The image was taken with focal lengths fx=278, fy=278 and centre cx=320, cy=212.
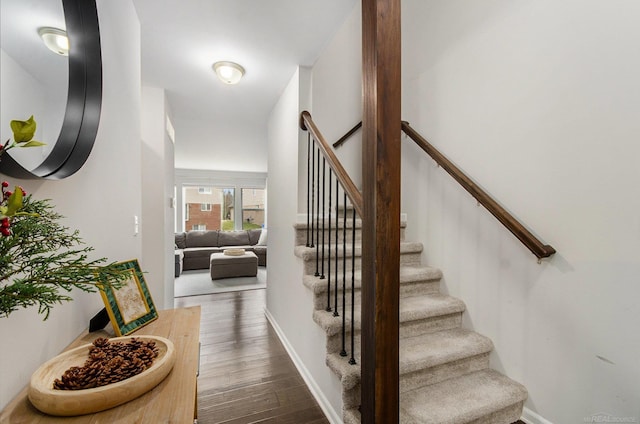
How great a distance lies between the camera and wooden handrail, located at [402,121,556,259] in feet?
4.63

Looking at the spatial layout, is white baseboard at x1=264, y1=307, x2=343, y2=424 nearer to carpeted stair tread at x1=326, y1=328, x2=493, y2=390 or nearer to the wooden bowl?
carpeted stair tread at x1=326, y1=328, x2=493, y2=390

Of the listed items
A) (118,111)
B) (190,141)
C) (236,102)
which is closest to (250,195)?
(190,141)

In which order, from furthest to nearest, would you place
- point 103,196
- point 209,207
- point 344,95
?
point 209,207, point 344,95, point 103,196

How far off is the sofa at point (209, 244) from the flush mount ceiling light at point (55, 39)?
5752 millimetres

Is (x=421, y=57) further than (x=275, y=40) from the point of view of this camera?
Yes

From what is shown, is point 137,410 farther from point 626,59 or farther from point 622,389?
point 626,59

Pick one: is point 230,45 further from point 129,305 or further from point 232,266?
point 232,266

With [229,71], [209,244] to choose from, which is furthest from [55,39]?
[209,244]

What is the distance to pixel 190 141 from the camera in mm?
5484

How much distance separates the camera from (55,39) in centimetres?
82

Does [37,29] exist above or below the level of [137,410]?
above

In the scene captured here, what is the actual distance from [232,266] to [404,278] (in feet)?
13.4

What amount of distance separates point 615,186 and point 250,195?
837 cm

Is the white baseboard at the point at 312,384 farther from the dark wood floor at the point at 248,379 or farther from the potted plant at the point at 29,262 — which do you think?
the potted plant at the point at 29,262
